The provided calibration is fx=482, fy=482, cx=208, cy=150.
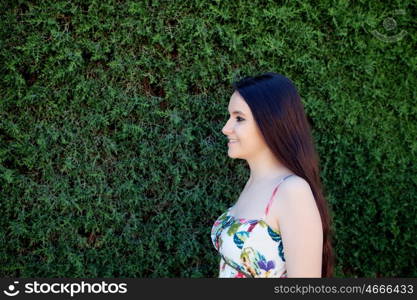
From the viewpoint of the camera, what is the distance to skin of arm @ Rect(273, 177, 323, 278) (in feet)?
7.48

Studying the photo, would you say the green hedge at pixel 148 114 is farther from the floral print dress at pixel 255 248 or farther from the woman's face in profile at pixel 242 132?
the floral print dress at pixel 255 248

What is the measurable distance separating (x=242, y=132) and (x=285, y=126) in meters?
0.23

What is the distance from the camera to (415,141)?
4.14m

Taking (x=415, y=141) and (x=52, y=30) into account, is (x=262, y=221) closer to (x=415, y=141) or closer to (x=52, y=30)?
(x=52, y=30)

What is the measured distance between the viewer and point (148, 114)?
3604 millimetres

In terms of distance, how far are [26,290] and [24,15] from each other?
1.89m

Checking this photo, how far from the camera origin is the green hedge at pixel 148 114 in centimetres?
346

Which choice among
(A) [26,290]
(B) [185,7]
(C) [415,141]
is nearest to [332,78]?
(C) [415,141]

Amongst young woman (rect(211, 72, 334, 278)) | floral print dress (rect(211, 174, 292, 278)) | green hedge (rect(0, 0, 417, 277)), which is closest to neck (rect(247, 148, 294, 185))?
young woman (rect(211, 72, 334, 278))

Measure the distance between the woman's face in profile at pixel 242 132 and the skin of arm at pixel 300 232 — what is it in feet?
1.17

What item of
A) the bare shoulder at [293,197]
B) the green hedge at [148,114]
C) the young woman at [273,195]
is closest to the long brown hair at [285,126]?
the young woman at [273,195]

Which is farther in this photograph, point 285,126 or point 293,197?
point 285,126

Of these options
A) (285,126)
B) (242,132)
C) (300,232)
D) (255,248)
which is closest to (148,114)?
(242,132)

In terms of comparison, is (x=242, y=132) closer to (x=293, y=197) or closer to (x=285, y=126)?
(x=285, y=126)
